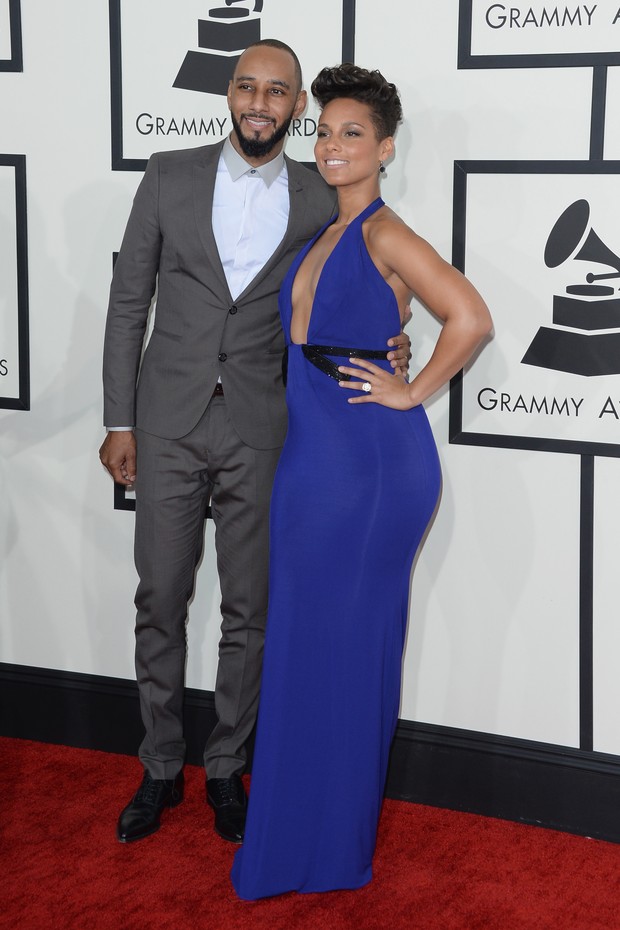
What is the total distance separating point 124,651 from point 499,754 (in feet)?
3.87

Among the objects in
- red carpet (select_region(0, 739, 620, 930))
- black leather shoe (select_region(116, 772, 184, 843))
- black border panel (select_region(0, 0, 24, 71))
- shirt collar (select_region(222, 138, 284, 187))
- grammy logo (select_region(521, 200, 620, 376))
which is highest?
black border panel (select_region(0, 0, 24, 71))

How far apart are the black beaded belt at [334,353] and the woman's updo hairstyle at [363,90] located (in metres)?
0.48

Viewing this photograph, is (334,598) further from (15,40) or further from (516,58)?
(15,40)

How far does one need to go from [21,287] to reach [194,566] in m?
1.04

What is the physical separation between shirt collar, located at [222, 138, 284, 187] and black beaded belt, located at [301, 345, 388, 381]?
533 millimetres

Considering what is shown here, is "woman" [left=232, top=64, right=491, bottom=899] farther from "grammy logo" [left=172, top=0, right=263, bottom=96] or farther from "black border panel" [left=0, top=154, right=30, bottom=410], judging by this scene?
"black border panel" [left=0, top=154, right=30, bottom=410]

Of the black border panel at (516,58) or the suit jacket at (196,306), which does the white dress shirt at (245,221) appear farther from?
the black border panel at (516,58)

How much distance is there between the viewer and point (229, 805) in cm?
291

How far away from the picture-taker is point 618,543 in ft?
9.45

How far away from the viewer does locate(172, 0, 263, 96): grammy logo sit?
3.02 meters

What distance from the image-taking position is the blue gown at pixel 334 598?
2449 mm

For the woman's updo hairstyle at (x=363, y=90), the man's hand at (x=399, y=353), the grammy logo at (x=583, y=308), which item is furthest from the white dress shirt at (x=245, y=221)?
the grammy logo at (x=583, y=308)

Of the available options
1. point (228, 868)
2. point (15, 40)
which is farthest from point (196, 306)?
point (228, 868)

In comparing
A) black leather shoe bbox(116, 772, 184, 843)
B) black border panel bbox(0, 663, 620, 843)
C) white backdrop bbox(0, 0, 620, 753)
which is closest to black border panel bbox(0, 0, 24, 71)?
white backdrop bbox(0, 0, 620, 753)
